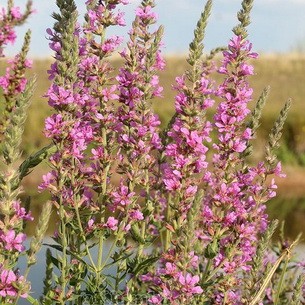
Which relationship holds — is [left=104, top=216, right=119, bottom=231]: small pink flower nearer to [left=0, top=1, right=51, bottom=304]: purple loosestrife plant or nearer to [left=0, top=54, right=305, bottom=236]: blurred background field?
[left=0, top=1, right=51, bottom=304]: purple loosestrife plant

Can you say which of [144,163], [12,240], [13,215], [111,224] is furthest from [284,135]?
[12,240]

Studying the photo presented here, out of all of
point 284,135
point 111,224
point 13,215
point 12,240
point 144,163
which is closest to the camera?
point 12,240

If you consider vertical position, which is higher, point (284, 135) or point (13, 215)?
point (284, 135)

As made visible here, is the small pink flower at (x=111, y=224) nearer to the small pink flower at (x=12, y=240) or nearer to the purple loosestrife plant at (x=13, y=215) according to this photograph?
the purple loosestrife plant at (x=13, y=215)

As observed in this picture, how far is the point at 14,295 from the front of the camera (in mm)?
2787

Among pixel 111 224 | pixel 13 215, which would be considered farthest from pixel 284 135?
pixel 13 215

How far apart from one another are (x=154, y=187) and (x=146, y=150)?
44cm

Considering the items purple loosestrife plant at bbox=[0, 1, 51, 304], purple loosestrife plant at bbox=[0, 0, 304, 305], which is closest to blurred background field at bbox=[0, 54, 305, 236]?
purple loosestrife plant at bbox=[0, 0, 304, 305]

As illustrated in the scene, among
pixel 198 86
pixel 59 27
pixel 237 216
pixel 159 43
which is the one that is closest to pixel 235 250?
pixel 237 216

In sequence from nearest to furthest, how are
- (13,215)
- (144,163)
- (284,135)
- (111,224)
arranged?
(13,215) → (111,224) → (144,163) → (284,135)

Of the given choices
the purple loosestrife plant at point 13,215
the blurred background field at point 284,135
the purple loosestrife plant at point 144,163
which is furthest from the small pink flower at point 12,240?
the blurred background field at point 284,135

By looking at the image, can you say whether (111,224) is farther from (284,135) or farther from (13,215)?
(284,135)

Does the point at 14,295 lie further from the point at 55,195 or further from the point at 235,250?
the point at 235,250

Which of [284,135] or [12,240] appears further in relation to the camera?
[284,135]
